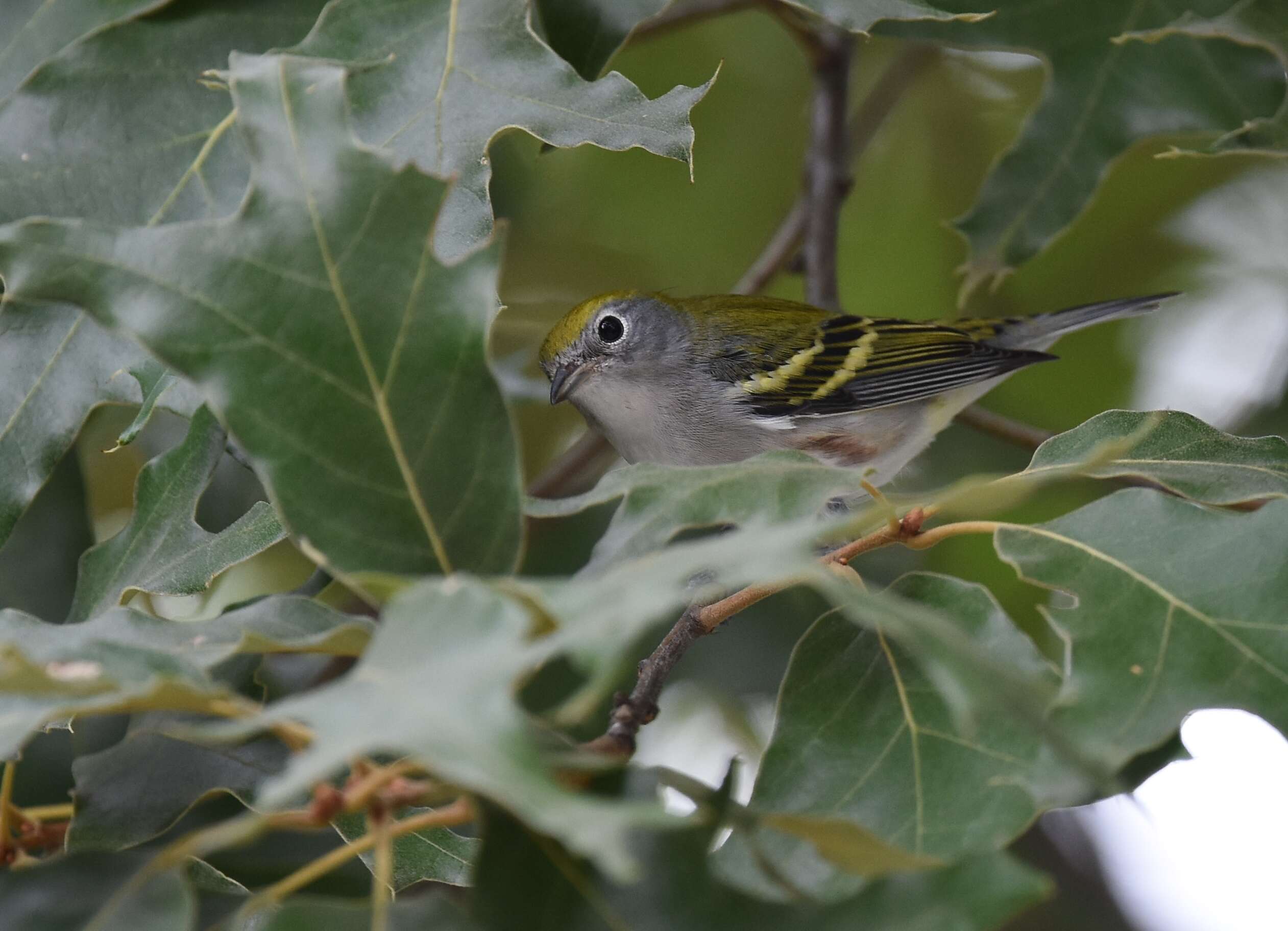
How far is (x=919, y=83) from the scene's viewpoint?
377 cm

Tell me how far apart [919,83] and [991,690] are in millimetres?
3195

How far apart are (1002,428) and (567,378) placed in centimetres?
105

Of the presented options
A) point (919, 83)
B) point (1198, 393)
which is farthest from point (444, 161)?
point (1198, 393)

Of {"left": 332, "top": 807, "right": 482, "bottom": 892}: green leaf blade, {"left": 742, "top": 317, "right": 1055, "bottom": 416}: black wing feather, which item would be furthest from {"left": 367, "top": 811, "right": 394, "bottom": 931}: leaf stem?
{"left": 742, "top": 317, "right": 1055, "bottom": 416}: black wing feather

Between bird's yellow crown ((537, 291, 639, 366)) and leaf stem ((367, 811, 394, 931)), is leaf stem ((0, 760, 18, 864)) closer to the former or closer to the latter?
leaf stem ((367, 811, 394, 931))

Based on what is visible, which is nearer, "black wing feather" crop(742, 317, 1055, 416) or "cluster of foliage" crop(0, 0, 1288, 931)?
"cluster of foliage" crop(0, 0, 1288, 931)

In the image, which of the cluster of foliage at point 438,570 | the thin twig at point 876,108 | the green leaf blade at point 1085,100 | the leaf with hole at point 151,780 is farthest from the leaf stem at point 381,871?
the thin twig at point 876,108

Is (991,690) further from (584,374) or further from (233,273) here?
(584,374)

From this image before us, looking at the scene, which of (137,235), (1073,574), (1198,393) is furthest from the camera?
(1198,393)

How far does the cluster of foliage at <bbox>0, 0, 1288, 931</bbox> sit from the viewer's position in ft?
3.15

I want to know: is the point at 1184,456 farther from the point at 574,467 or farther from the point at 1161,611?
the point at 574,467

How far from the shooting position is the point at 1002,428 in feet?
9.92

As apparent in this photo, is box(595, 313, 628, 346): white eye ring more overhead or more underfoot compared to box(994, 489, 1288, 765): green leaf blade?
more underfoot

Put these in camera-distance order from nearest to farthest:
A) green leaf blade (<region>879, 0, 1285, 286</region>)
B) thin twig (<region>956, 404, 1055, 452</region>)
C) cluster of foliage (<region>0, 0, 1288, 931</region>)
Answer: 1. cluster of foliage (<region>0, 0, 1288, 931</region>)
2. green leaf blade (<region>879, 0, 1285, 286</region>)
3. thin twig (<region>956, 404, 1055, 452</region>)
